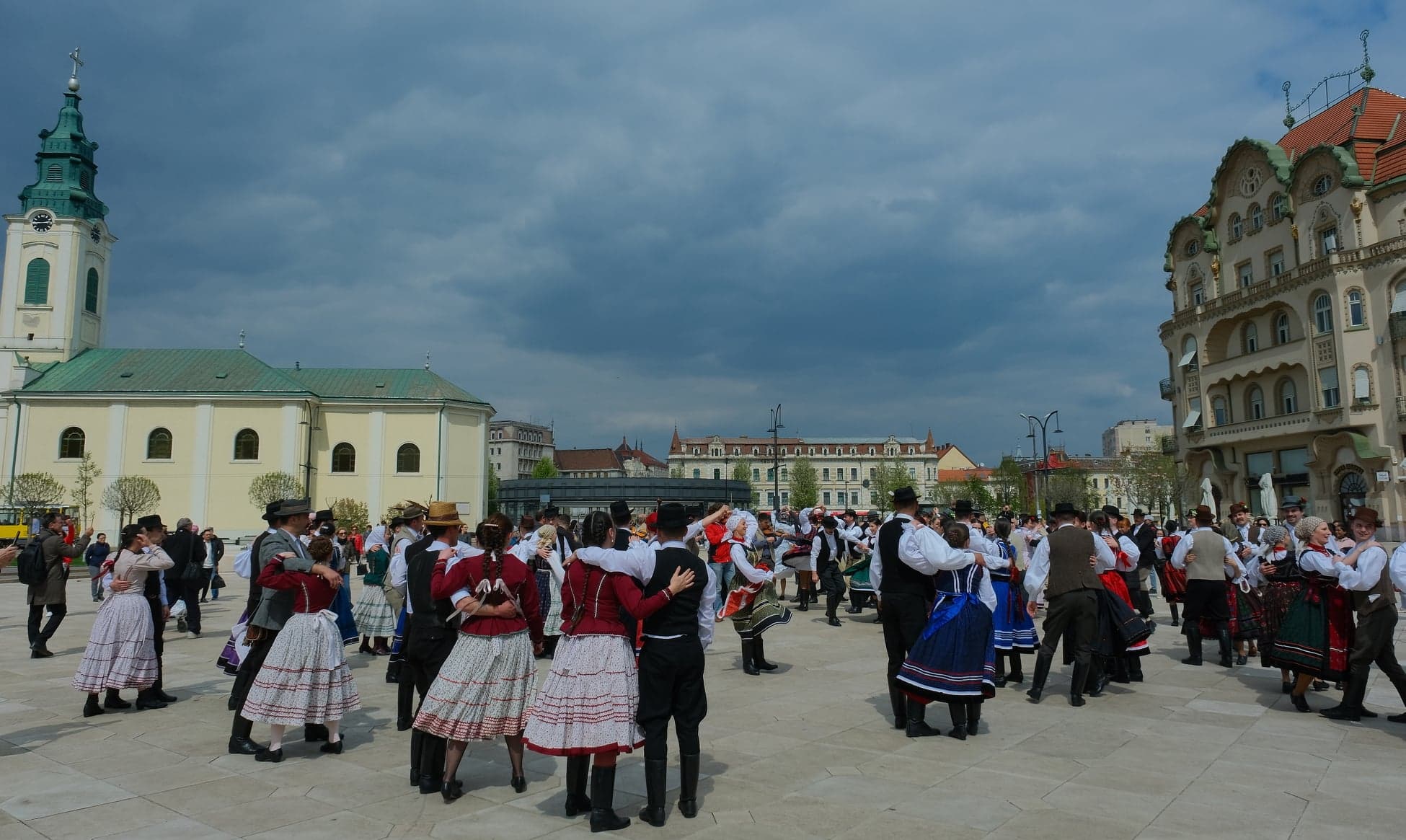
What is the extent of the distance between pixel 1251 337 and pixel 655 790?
43.5 metres

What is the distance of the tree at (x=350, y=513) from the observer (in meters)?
56.7

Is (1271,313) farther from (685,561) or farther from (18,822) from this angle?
(18,822)

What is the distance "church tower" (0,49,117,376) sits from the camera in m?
59.5

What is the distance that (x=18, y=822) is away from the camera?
5043mm

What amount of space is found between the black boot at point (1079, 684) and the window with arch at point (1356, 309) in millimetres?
34162

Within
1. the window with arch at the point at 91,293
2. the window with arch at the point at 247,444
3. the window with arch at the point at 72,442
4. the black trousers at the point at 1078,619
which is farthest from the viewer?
the window with arch at the point at 91,293

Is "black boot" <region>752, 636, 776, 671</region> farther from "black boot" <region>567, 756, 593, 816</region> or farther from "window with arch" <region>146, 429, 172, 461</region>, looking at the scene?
"window with arch" <region>146, 429, 172, 461</region>

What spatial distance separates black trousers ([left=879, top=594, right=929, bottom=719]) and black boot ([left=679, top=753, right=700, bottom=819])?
2.65m

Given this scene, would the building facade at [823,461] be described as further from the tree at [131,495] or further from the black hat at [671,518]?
the black hat at [671,518]

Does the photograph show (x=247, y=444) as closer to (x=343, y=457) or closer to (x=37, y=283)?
(x=343, y=457)

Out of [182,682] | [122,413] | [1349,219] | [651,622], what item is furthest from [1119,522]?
[122,413]

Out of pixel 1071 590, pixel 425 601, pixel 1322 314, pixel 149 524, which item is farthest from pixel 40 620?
pixel 1322 314

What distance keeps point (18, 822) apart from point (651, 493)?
241 feet

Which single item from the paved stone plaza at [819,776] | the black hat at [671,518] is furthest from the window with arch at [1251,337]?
the black hat at [671,518]
